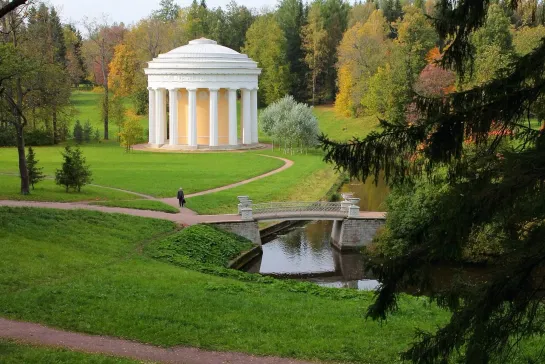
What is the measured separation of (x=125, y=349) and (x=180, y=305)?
378 cm

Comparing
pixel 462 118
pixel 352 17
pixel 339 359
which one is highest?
pixel 352 17

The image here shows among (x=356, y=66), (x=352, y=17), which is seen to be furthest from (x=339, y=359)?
(x=352, y=17)

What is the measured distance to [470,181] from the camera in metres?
9.35

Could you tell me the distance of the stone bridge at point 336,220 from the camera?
34469mm

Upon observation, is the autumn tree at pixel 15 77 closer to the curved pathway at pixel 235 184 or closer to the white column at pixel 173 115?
the curved pathway at pixel 235 184

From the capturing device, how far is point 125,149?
213 feet

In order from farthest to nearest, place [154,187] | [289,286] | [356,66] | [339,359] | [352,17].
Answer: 1. [352,17]
2. [356,66]
3. [154,187]
4. [289,286]
5. [339,359]

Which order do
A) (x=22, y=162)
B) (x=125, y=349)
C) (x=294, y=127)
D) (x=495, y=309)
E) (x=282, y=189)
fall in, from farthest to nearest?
1. (x=294, y=127)
2. (x=282, y=189)
3. (x=22, y=162)
4. (x=125, y=349)
5. (x=495, y=309)

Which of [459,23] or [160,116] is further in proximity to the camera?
[160,116]

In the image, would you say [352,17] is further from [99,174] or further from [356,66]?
[99,174]

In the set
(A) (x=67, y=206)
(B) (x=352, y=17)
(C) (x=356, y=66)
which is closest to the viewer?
(A) (x=67, y=206)

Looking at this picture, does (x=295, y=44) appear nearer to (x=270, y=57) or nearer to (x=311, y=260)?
(x=270, y=57)

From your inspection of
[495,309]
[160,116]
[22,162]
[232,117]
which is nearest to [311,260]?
[22,162]

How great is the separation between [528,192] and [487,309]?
1.41m
